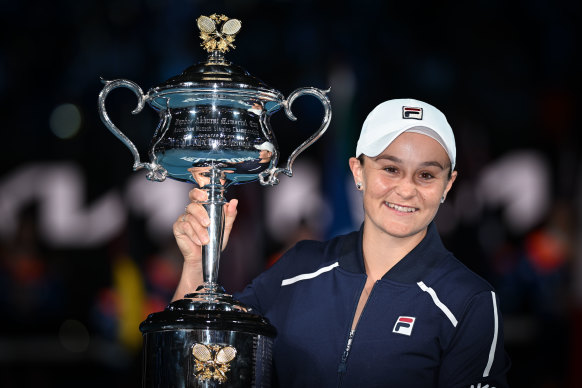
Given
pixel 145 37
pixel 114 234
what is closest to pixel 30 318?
pixel 114 234

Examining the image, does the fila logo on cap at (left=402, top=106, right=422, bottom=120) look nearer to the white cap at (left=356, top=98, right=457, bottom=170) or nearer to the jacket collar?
the white cap at (left=356, top=98, right=457, bottom=170)

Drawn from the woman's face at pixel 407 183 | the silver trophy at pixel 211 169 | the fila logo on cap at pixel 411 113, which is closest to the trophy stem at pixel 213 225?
the silver trophy at pixel 211 169

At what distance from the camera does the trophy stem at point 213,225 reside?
238cm

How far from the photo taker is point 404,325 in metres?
2.29

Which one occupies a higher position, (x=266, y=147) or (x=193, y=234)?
(x=266, y=147)

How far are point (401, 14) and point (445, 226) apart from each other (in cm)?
154

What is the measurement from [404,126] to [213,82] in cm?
48

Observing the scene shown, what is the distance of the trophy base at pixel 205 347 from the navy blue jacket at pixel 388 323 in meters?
0.17

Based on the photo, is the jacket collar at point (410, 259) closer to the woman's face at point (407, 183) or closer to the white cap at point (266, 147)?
the woman's face at point (407, 183)

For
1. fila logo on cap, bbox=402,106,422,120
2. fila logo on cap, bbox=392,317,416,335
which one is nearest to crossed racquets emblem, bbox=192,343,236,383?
fila logo on cap, bbox=392,317,416,335

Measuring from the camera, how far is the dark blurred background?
614cm

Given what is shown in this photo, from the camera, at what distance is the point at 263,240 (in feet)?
20.4

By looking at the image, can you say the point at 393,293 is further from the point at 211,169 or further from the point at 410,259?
the point at 211,169

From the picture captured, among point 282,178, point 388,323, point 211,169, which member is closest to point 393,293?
point 388,323
